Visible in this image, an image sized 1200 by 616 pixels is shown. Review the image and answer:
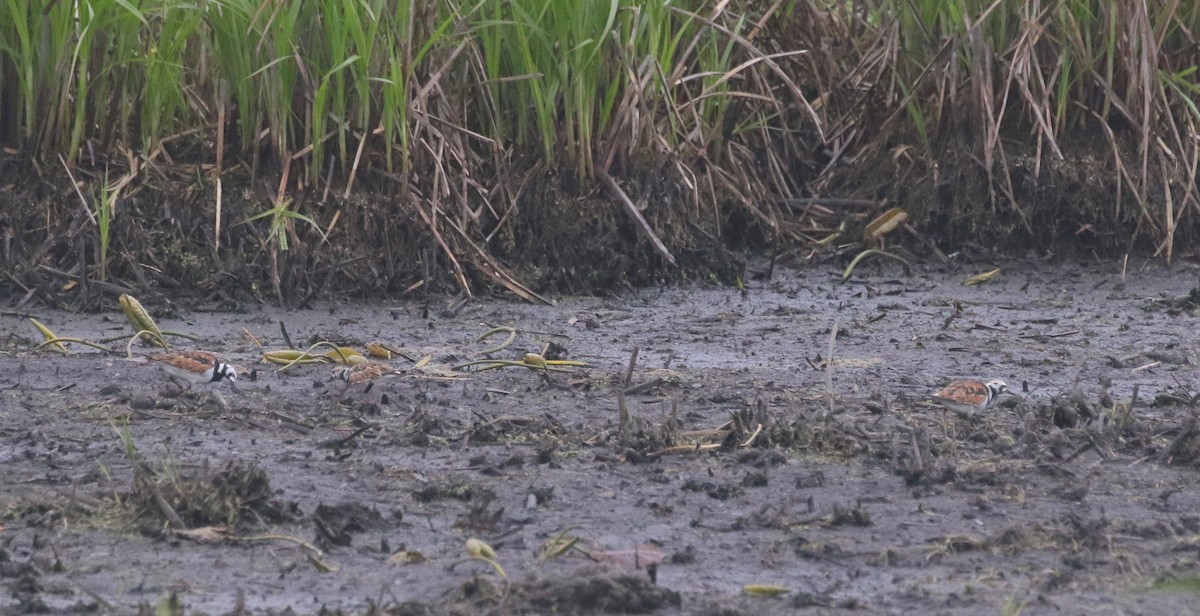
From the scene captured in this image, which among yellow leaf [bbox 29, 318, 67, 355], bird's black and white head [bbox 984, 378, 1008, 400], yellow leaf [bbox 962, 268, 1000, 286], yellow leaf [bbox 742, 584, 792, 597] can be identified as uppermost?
yellow leaf [bbox 742, 584, 792, 597]

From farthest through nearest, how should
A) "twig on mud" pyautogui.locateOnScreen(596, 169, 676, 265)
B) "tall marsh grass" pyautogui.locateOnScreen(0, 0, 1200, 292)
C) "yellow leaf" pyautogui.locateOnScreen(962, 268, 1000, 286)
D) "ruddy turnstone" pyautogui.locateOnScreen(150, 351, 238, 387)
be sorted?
"yellow leaf" pyautogui.locateOnScreen(962, 268, 1000, 286) → "twig on mud" pyautogui.locateOnScreen(596, 169, 676, 265) → "tall marsh grass" pyautogui.locateOnScreen(0, 0, 1200, 292) → "ruddy turnstone" pyautogui.locateOnScreen(150, 351, 238, 387)

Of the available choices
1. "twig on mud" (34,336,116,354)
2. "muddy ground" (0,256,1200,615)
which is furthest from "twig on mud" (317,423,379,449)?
"twig on mud" (34,336,116,354)

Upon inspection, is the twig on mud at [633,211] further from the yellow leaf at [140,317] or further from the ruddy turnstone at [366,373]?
the yellow leaf at [140,317]

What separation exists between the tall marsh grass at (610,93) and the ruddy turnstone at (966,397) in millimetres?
1848

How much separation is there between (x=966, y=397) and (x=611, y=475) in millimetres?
967

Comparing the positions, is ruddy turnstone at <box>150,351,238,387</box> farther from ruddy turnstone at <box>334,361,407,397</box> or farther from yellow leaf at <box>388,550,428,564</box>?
yellow leaf at <box>388,550,428,564</box>

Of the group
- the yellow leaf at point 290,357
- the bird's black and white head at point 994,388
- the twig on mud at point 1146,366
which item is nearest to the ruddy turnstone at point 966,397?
the bird's black and white head at point 994,388

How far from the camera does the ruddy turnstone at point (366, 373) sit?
3.79m

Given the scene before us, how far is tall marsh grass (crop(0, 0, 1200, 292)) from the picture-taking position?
4.84 m

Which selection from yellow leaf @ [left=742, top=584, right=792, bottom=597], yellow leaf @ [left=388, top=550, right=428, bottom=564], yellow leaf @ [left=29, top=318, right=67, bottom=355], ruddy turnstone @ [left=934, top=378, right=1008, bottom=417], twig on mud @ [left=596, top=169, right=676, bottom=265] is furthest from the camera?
twig on mud @ [left=596, top=169, right=676, bottom=265]

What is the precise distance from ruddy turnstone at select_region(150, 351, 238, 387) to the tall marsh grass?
1179mm

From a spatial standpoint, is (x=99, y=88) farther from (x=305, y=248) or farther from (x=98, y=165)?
(x=305, y=248)

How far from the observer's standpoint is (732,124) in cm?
586

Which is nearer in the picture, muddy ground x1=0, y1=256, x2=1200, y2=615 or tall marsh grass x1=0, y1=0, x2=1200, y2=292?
muddy ground x1=0, y1=256, x2=1200, y2=615
